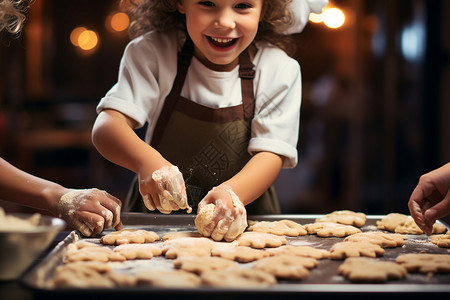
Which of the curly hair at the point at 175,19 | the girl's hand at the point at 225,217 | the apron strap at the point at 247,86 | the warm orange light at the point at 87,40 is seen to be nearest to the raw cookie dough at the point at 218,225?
the girl's hand at the point at 225,217

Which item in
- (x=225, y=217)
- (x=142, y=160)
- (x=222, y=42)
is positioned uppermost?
(x=222, y=42)

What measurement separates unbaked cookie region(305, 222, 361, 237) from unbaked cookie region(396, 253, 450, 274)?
31 centimetres

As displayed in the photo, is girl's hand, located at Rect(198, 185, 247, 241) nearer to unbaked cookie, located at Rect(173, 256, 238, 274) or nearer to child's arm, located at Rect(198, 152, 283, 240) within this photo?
child's arm, located at Rect(198, 152, 283, 240)

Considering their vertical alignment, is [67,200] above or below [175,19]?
below

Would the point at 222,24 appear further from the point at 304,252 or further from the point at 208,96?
the point at 304,252

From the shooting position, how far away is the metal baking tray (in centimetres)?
87

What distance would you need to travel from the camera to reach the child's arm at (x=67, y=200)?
143 centimetres

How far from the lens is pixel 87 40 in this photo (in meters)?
6.14

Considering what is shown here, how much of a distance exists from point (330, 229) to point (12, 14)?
3.87 ft

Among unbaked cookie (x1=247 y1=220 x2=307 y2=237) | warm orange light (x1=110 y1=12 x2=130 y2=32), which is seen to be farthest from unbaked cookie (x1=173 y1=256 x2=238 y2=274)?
warm orange light (x1=110 y1=12 x2=130 y2=32)

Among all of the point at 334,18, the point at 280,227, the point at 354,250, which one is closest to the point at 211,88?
the point at 280,227

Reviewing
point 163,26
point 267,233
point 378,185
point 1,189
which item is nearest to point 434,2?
point 378,185

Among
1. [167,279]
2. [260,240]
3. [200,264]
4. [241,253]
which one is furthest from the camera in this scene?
[260,240]

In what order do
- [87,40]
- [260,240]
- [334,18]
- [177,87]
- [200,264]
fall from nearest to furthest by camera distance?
[200,264] < [260,240] < [177,87] < [334,18] < [87,40]
